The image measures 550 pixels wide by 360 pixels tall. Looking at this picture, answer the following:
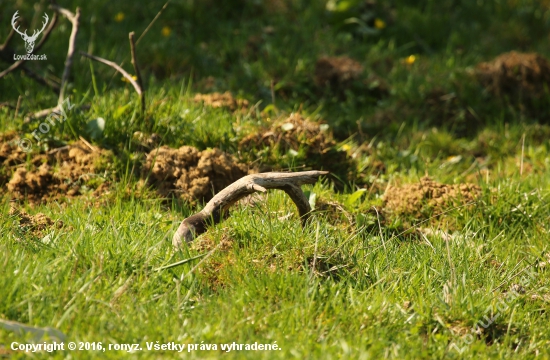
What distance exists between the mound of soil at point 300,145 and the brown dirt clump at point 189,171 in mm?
293

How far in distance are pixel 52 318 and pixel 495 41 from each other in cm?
585

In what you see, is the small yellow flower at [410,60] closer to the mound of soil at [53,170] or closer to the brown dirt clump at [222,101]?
the brown dirt clump at [222,101]

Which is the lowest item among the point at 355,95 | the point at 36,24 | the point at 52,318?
the point at 355,95

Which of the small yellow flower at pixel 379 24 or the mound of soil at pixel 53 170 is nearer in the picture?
the mound of soil at pixel 53 170

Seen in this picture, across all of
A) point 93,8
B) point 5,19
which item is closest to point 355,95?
point 93,8

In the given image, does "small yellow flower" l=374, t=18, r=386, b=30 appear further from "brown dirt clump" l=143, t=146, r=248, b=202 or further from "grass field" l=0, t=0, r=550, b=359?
"brown dirt clump" l=143, t=146, r=248, b=202

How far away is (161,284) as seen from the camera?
9.33 feet

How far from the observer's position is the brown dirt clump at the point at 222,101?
487 cm

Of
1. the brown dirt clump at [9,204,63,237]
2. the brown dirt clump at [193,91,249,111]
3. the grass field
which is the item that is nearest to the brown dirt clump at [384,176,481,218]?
the grass field

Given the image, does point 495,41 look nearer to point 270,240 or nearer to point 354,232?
point 354,232

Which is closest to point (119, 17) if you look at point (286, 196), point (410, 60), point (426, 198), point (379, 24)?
point (379, 24)

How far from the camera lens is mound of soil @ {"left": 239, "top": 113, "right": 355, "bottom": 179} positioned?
14.5ft

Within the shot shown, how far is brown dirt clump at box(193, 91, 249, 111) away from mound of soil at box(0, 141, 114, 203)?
98 centimetres

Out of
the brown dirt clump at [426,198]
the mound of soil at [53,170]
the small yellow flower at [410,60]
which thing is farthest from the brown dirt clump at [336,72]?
the mound of soil at [53,170]
